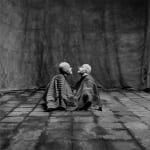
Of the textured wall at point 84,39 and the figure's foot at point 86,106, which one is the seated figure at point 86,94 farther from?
the textured wall at point 84,39

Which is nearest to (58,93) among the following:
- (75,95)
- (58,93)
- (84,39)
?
(58,93)

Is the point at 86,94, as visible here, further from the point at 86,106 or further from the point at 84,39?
the point at 84,39

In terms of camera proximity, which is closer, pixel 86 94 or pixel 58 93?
pixel 86 94

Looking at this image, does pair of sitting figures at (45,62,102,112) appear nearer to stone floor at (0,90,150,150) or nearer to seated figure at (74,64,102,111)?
seated figure at (74,64,102,111)

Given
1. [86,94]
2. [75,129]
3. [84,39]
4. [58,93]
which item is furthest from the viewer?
[84,39]

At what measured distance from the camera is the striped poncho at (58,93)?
11.7ft

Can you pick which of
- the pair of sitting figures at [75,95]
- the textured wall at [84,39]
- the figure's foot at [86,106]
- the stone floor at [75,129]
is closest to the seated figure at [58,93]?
the pair of sitting figures at [75,95]

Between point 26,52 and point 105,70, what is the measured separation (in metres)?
1.91

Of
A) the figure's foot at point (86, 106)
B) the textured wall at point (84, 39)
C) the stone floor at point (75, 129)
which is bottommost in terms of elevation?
the stone floor at point (75, 129)

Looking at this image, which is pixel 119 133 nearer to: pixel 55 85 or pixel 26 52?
pixel 55 85

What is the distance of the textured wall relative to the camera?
20.0ft

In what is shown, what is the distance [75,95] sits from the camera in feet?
11.9

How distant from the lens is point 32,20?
6.16 meters

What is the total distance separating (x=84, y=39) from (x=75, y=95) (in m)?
2.85
